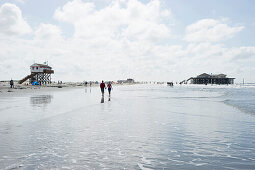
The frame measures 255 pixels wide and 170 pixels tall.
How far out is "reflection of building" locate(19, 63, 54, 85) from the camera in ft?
243

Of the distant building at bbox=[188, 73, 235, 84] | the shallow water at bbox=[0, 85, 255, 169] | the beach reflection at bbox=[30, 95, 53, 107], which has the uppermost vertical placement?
the distant building at bbox=[188, 73, 235, 84]

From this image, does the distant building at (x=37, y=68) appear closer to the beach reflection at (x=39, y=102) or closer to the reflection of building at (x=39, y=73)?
the reflection of building at (x=39, y=73)

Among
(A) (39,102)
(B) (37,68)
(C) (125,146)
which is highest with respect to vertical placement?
(B) (37,68)

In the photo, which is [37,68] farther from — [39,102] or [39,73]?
[39,102]

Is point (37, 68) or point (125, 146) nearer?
point (125, 146)

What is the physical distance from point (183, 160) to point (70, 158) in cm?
281

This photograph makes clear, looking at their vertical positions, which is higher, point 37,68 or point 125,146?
point 37,68

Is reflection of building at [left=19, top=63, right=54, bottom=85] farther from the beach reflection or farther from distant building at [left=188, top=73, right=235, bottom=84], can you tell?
distant building at [left=188, top=73, right=235, bottom=84]

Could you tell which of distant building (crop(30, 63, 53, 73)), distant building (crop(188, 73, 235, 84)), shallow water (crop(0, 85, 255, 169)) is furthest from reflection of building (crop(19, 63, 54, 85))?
distant building (crop(188, 73, 235, 84))

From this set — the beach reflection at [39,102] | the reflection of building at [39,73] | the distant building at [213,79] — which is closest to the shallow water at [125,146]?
the beach reflection at [39,102]

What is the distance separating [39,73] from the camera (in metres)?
75.3

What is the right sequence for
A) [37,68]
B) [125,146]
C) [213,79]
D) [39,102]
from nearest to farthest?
1. [125,146]
2. [39,102]
3. [37,68]
4. [213,79]

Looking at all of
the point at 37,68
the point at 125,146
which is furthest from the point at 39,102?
the point at 37,68

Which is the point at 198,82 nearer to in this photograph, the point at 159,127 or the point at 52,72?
the point at 52,72
